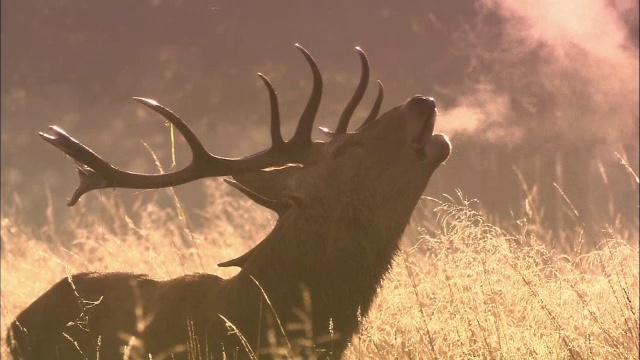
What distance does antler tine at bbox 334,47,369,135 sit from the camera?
12.9ft

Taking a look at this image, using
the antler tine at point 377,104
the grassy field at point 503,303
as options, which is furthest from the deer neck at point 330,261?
the antler tine at point 377,104

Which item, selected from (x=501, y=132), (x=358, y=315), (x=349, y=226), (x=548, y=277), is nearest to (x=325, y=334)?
(x=358, y=315)

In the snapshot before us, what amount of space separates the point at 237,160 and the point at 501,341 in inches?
55.2

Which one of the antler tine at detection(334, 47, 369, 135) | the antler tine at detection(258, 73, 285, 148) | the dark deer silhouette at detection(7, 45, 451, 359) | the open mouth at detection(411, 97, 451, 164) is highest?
the antler tine at detection(334, 47, 369, 135)

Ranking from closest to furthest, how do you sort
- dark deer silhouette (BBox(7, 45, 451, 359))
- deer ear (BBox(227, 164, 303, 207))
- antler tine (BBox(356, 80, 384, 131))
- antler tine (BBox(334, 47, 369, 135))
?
1. dark deer silhouette (BBox(7, 45, 451, 359))
2. deer ear (BBox(227, 164, 303, 207))
3. antler tine (BBox(334, 47, 369, 135))
4. antler tine (BBox(356, 80, 384, 131))

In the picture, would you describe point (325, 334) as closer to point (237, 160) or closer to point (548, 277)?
point (237, 160)

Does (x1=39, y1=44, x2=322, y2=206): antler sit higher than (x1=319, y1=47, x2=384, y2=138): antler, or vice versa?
(x1=319, y1=47, x2=384, y2=138): antler

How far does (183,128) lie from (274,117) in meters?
0.41

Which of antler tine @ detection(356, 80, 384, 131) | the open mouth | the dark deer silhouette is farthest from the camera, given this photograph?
antler tine @ detection(356, 80, 384, 131)

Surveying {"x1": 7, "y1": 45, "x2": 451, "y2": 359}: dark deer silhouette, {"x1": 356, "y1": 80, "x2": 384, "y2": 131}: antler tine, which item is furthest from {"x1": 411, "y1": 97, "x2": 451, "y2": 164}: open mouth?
{"x1": 356, "y1": 80, "x2": 384, "y2": 131}: antler tine

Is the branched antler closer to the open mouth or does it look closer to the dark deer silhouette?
the dark deer silhouette

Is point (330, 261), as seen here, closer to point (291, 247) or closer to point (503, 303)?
point (291, 247)

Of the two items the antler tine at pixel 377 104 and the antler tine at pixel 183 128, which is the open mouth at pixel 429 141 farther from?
the antler tine at pixel 183 128

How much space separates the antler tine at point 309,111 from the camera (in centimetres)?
371
